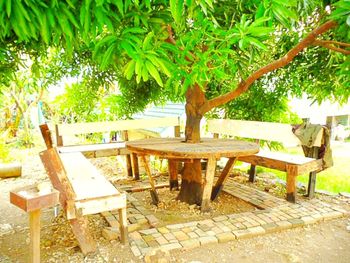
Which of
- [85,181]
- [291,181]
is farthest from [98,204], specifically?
[291,181]

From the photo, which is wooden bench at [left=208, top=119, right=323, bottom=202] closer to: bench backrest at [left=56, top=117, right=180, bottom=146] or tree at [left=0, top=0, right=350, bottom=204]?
bench backrest at [left=56, top=117, right=180, bottom=146]

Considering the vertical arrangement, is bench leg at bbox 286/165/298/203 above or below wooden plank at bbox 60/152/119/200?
below

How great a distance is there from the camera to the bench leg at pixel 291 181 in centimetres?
393

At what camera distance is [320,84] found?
185 inches

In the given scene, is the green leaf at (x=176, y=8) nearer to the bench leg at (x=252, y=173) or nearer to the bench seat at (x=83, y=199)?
the bench seat at (x=83, y=199)

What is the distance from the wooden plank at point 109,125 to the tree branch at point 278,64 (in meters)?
2.22

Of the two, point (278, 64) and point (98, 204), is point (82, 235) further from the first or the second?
point (278, 64)

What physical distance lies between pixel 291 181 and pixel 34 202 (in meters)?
3.20

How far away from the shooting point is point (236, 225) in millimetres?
3273

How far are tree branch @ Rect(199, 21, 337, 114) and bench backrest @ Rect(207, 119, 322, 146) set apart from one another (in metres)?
1.45

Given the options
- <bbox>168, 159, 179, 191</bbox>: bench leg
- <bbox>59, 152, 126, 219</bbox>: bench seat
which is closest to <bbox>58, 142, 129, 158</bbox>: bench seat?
<bbox>168, 159, 179, 191</bbox>: bench leg

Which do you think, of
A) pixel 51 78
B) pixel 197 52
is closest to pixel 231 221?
pixel 197 52

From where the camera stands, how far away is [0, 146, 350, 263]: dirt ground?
2.71m

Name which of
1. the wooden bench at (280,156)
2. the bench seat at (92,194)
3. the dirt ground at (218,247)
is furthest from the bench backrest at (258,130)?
the bench seat at (92,194)
